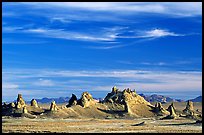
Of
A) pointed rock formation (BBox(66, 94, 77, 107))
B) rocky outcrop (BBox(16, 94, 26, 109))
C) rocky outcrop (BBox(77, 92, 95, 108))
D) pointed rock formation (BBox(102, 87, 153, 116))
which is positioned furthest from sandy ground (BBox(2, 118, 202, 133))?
pointed rock formation (BBox(102, 87, 153, 116))

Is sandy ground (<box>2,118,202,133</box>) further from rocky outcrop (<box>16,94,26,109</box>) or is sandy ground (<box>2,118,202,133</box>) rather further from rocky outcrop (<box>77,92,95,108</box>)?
rocky outcrop (<box>77,92,95,108</box>)

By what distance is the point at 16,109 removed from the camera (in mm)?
98000

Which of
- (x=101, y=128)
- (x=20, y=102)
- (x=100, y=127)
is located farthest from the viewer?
(x=20, y=102)

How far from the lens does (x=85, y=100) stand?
351 feet

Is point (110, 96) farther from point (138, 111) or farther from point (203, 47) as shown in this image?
point (203, 47)

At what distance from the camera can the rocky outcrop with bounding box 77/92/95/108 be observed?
106 metres

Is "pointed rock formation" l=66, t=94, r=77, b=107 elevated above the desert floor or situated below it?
above

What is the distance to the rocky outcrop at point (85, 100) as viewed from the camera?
4188 inches

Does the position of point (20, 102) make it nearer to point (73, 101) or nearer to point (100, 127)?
point (73, 101)

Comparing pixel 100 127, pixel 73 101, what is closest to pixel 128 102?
pixel 73 101

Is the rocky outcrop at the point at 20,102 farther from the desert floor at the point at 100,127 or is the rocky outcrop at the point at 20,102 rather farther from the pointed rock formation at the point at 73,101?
the desert floor at the point at 100,127

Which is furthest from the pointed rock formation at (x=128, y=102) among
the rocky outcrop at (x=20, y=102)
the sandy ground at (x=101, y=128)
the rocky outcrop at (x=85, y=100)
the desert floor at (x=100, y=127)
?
the sandy ground at (x=101, y=128)

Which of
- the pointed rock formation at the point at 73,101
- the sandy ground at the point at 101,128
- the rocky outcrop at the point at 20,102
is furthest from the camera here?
the pointed rock formation at the point at 73,101

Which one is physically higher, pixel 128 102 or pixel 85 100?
pixel 85 100
